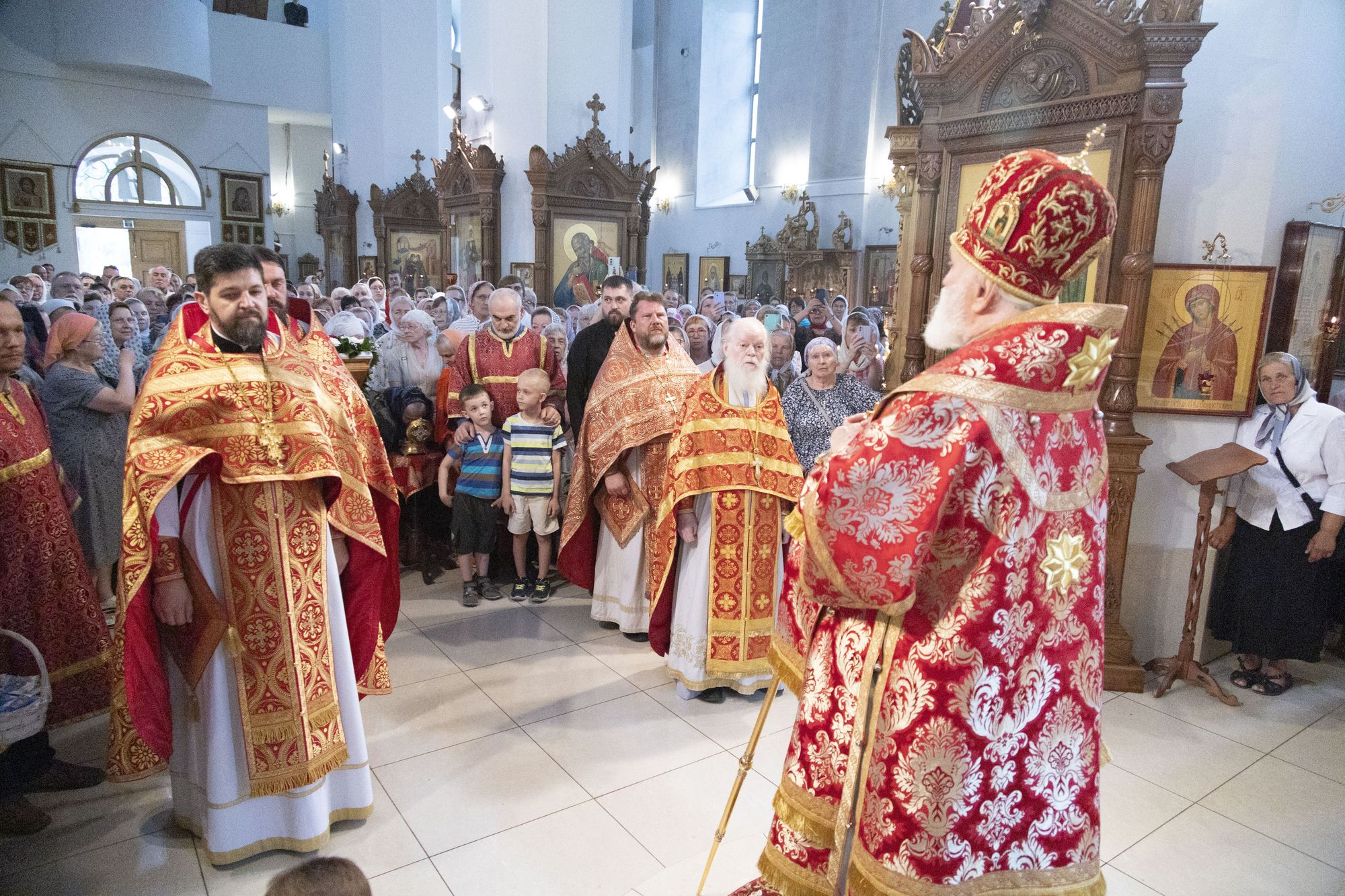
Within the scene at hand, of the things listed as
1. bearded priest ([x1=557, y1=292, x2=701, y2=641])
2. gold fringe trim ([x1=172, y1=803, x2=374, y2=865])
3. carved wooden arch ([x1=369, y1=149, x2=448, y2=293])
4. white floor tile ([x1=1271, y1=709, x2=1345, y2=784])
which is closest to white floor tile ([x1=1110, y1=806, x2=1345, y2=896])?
white floor tile ([x1=1271, y1=709, x2=1345, y2=784])

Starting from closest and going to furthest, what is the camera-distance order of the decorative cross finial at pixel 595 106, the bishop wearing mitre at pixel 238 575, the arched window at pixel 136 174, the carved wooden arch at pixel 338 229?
the bishop wearing mitre at pixel 238 575 < the decorative cross finial at pixel 595 106 < the carved wooden arch at pixel 338 229 < the arched window at pixel 136 174

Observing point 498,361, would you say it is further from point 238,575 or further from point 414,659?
point 238,575

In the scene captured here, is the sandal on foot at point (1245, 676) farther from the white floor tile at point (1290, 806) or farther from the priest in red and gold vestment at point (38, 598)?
the priest in red and gold vestment at point (38, 598)

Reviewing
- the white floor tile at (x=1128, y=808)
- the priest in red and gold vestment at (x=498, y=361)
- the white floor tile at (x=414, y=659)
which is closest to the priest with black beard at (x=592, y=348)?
the priest in red and gold vestment at (x=498, y=361)

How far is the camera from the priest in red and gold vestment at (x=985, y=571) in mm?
1647

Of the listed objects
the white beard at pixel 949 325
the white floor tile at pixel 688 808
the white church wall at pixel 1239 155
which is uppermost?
the white church wall at pixel 1239 155

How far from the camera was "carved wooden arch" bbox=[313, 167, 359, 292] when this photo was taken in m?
16.8

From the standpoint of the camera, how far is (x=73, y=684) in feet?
11.1

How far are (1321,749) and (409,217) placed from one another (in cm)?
1518

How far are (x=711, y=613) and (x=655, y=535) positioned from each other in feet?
1.52

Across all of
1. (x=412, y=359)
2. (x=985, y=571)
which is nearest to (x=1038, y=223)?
(x=985, y=571)

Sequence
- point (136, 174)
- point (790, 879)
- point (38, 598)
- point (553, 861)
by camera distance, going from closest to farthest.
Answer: point (790, 879), point (553, 861), point (38, 598), point (136, 174)

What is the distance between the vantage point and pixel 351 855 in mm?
2979

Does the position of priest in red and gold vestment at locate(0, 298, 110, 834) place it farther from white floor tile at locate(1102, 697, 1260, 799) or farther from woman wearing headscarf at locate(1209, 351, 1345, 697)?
woman wearing headscarf at locate(1209, 351, 1345, 697)
